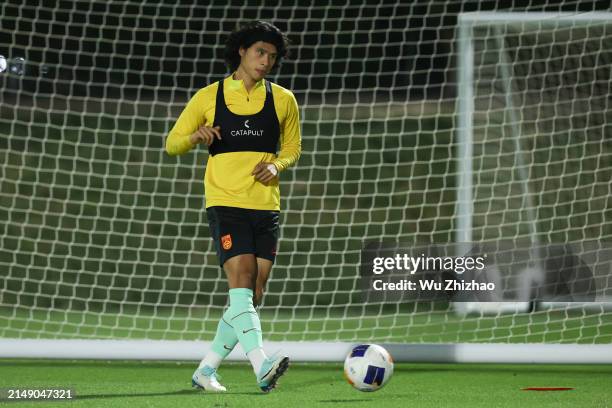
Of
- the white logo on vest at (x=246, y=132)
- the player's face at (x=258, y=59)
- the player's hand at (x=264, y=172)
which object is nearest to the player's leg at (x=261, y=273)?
the player's hand at (x=264, y=172)

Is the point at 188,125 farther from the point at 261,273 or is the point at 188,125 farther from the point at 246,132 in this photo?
the point at 261,273

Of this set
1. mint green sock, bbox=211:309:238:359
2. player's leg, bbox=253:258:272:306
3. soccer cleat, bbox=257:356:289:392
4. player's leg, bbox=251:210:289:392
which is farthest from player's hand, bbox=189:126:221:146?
soccer cleat, bbox=257:356:289:392

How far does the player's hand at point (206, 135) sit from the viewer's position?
14.2 feet

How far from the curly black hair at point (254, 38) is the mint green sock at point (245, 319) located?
0.92 meters

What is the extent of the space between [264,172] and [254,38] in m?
0.52

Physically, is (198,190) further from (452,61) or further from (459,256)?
(459,256)

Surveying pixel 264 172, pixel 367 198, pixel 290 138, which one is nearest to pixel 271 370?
pixel 264 172

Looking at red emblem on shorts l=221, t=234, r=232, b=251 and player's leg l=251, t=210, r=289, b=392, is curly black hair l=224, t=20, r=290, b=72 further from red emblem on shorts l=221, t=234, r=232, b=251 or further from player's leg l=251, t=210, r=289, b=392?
red emblem on shorts l=221, t=234, r=232, b=251

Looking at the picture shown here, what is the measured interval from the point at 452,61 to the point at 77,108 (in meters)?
5.49

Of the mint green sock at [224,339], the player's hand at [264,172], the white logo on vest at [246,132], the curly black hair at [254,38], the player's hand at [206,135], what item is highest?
the curly black hair at [254,38]

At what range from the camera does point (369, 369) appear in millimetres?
4234

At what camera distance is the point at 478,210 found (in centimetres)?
906

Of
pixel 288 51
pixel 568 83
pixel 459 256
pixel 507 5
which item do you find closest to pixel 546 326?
pixel 459 256

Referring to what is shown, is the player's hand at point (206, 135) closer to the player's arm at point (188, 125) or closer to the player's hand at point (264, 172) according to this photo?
the player's arm at point (188, 125)
